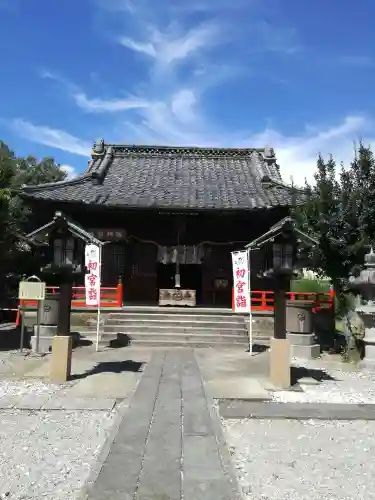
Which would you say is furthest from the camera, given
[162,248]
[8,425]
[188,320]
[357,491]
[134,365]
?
[162,248]

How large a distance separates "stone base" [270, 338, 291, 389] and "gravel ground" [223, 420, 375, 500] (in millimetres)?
1906

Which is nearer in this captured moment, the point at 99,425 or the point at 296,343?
the point at 99,425

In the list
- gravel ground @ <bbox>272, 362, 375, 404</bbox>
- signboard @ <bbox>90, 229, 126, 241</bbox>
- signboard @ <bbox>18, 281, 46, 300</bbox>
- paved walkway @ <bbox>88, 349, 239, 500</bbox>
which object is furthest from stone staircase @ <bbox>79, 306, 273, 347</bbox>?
paved walkway @ <bbox>88, 349, 239, 500</bbox>

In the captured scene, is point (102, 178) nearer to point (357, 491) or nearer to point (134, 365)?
point (134, 365)

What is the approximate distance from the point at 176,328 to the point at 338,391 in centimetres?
637

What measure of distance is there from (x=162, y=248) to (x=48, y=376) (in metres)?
8.53

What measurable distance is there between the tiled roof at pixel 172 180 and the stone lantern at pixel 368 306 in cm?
545

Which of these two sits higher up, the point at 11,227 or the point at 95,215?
the point at 95,215

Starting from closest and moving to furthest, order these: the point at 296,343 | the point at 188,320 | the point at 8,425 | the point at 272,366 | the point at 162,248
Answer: the point at 8,425, the point at 272,366, the point at 296,343, the point at 188,320, the point at 162,248

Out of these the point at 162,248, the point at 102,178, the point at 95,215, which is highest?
the point at 102,178

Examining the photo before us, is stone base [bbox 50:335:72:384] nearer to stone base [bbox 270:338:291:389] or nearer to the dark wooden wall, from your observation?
stone base [bbox 270:338:291:389]

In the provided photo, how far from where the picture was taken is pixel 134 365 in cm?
966

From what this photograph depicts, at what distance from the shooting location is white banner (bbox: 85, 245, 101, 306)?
1199 cm

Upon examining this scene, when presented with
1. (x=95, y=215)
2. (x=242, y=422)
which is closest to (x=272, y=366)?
(x=242, y=422)
